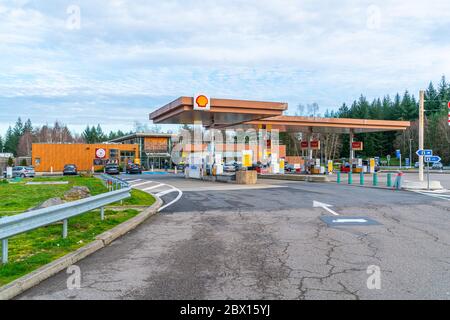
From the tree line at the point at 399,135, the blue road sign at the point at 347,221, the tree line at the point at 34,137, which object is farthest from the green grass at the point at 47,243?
the tree line at the point at 34,137

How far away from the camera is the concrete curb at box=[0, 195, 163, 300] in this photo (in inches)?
198

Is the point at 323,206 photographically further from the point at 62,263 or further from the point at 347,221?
the point at 62,263

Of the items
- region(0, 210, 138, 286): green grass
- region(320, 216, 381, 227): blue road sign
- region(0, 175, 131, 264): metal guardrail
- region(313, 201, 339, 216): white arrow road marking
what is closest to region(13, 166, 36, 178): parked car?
region(0, 210, 138, 286): green grass

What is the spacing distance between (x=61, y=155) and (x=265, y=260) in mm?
62762

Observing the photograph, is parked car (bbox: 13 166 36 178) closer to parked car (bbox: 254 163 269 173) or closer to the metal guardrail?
parked car (bbox: 254 163 269 173)

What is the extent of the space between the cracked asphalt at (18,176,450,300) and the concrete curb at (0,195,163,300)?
121 millimetres

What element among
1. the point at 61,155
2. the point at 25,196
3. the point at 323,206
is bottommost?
the point at 323,206

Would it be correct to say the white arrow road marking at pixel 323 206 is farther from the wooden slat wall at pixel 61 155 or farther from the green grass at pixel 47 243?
the wooden slat wall at pixel 61 155

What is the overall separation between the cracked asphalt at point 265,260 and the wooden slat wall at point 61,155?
56.5 m

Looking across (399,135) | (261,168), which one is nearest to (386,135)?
(399,135)

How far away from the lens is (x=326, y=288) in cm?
524

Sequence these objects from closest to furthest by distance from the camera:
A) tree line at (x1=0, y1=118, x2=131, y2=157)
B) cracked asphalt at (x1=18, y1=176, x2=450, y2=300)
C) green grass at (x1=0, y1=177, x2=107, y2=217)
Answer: cracked asphalt at (x1=18, y1=176, x2=450, y2=300)
green grass at (x1=0, y1=177, x2=107, y2=217)
tree line at (x1=0, y1=118, x2=131, y2=157)

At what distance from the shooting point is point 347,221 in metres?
10.8
